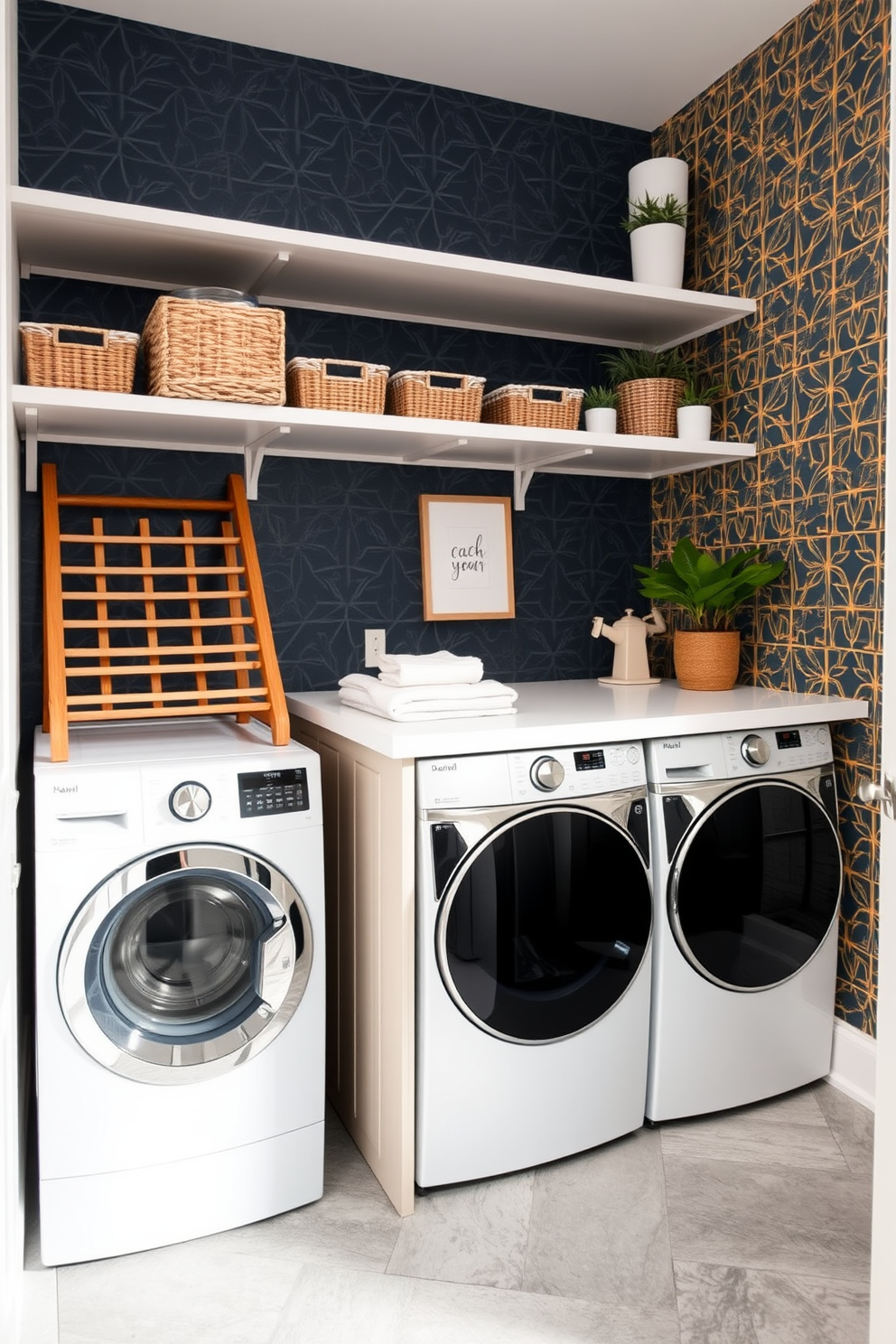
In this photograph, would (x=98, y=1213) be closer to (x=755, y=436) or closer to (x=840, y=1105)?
(x=840, y=1105)

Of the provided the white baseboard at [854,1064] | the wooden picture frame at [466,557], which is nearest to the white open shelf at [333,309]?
the wooden picture frame at [466,557]

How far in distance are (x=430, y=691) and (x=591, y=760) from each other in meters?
0.37

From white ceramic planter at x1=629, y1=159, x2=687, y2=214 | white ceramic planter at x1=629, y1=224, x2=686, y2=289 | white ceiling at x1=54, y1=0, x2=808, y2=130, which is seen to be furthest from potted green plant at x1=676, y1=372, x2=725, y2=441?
white ceiling at x1=54, y1=0, x2=808, y2=130

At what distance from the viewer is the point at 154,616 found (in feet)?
7.68

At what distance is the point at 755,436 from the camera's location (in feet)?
8.93

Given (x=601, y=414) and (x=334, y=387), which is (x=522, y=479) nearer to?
(x=601, y=414)

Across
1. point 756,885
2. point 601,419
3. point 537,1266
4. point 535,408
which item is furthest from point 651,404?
point 537,1266

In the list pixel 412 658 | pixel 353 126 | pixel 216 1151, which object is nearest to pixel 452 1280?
pixel 216 1151

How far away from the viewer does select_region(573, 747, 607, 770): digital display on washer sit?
2029 millimetres

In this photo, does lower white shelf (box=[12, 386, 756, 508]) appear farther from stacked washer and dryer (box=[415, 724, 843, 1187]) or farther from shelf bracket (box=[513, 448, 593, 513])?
stacked washer and dryer (box=[415, 724, 843, 1187])

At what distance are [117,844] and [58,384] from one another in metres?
0.97

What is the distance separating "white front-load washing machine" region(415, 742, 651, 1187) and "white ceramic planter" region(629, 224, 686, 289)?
1.39 m

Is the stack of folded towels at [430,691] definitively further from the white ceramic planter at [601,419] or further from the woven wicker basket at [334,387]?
the white ceramic planter at [601,419]

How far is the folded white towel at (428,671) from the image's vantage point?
2037 millimetres
